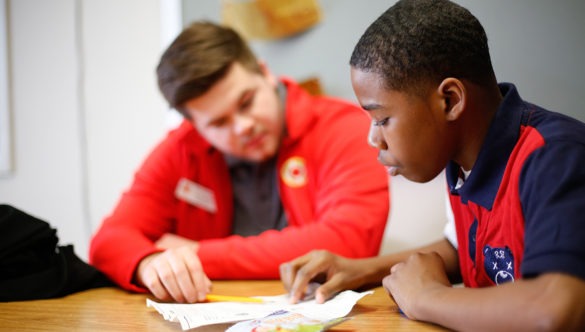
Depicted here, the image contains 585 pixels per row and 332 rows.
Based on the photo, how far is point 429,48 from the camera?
2.14 feet

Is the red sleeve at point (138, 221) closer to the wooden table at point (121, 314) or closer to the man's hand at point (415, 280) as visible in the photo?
the wooden table at point (121, 314)

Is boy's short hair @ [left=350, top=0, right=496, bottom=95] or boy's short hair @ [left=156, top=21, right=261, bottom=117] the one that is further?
boy's short hair @ [left=156, top=21, right=261, bottom=117]

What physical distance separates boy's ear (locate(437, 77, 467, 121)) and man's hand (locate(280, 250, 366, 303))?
31 cm

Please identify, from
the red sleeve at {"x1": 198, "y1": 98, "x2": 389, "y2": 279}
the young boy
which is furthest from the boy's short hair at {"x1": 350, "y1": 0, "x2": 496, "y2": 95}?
the red sleeve at {"x1": 198, "y1": 98, "x2": 389, "y2": 279}

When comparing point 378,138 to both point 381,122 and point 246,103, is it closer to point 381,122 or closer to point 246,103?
point 381,122

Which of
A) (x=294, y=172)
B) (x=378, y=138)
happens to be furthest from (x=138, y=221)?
(x=378, y=138)

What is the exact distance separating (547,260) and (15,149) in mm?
1938

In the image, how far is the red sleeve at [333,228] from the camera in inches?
40.8

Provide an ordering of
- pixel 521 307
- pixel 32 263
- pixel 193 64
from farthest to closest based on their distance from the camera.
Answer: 1. pixel 193 64
2. pixel 32 263
3. pixel 521 307

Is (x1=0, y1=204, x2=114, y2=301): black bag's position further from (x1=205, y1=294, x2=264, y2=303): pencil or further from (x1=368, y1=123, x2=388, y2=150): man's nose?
(x1=368, y1=123, x2=388, y2=150): man's nose

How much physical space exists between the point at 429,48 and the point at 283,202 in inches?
28.1

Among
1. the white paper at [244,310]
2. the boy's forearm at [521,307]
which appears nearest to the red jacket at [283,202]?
the white paper at [244,310]

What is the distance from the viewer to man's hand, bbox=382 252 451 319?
2.13 feet

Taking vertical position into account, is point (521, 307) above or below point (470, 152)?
below
